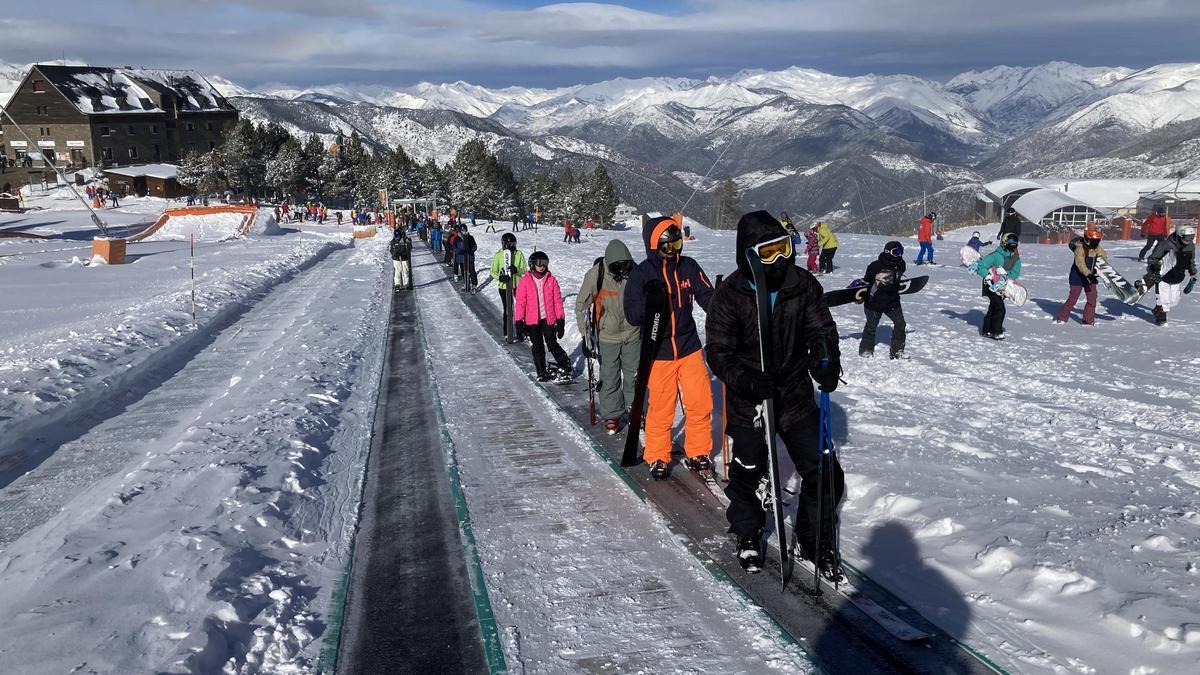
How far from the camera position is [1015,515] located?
5.30 metres

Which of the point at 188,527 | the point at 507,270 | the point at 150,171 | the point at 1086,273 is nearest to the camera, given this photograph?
the point at 188,527

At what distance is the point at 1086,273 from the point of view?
42.2ft

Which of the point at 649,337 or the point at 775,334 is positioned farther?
the point at 649,337

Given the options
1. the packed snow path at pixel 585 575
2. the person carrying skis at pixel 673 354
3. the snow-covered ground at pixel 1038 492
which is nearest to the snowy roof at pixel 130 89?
the packed snow path at pixel 585 575

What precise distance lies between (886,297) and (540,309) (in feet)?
14.9

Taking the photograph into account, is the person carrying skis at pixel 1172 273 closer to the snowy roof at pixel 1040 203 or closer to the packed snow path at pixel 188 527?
the packed snow path at pixel 188 527

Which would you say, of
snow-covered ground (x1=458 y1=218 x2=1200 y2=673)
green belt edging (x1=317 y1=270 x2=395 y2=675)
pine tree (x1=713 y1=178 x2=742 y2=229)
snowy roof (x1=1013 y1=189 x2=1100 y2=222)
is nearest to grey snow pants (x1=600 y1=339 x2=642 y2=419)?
snow-covered ground (x1=458 y1=218 x2=1200 y2=673)

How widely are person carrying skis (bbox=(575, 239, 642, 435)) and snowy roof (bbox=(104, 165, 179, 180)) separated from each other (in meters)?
87.1

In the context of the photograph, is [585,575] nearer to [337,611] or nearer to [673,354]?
[337,611]

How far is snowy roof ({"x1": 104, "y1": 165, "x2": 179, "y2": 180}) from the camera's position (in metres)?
81.7

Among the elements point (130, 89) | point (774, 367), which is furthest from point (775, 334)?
point (130, 89)

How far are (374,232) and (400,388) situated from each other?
42388 mm

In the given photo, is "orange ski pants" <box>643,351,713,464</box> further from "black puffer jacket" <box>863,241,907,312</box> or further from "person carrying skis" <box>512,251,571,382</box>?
"black puffer jacket" <box>863,241,907,312</box>

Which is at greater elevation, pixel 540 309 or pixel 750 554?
pixel 540 309
